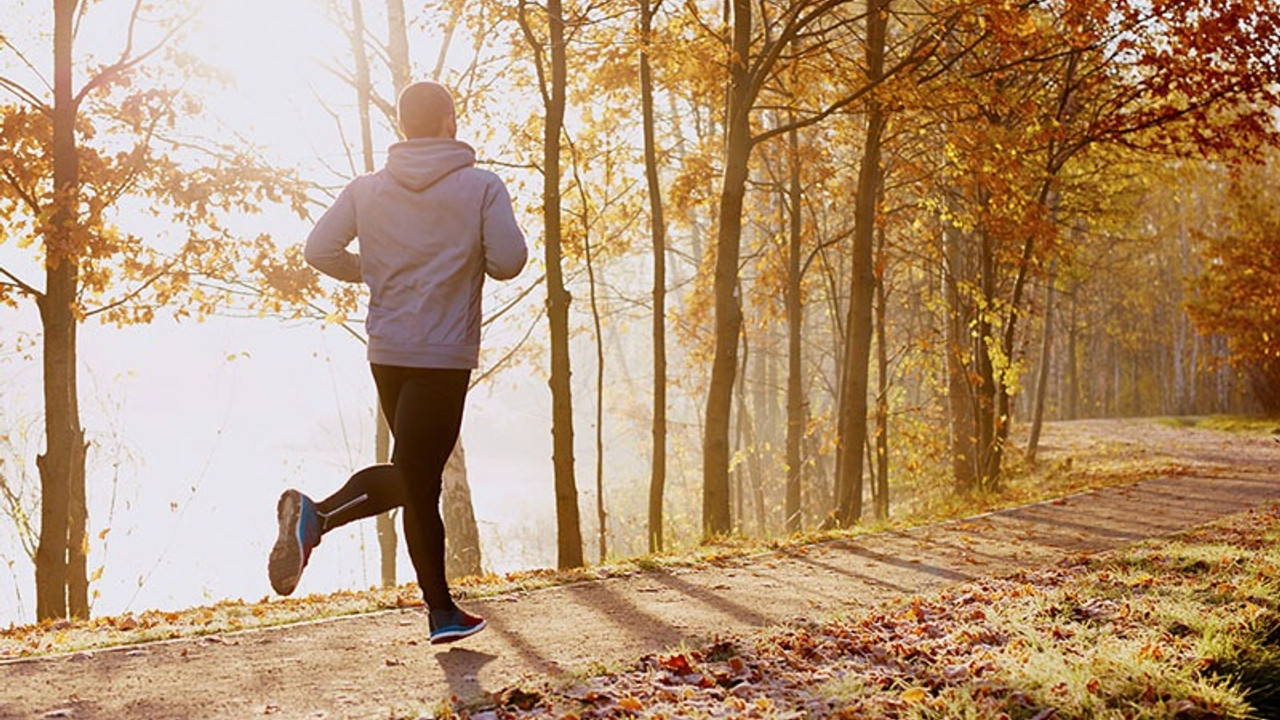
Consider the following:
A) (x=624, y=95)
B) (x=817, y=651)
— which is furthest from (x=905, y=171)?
(x=817, y=651)

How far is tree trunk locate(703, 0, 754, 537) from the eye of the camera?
11188 mm

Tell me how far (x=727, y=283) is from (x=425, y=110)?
6.77 m

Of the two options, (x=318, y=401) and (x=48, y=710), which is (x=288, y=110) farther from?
(x=318, y=401)

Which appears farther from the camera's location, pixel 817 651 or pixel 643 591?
pixel 643 591

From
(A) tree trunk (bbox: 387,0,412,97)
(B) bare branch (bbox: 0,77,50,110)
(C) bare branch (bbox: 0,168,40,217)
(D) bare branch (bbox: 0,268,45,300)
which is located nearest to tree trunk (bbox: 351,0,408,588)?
(A) tree trunk (bbox: 387,0,412,97)

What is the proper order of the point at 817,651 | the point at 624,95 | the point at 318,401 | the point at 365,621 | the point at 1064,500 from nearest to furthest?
the point at 817,651
the point at 365,621
the point at 1064,500
the point at 624,95
the point at 318,401

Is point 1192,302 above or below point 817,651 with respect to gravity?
above

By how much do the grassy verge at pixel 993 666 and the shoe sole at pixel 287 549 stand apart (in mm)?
1075

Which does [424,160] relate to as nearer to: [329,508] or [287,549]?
Answer: [329,508]

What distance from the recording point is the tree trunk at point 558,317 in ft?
28.7

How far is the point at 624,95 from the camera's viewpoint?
569 inches

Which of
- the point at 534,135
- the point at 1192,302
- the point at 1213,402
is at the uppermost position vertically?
the point at 534,135

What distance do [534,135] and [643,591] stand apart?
30.0 ft

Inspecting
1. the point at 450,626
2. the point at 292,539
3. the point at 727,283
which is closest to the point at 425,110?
the point at 292,539
